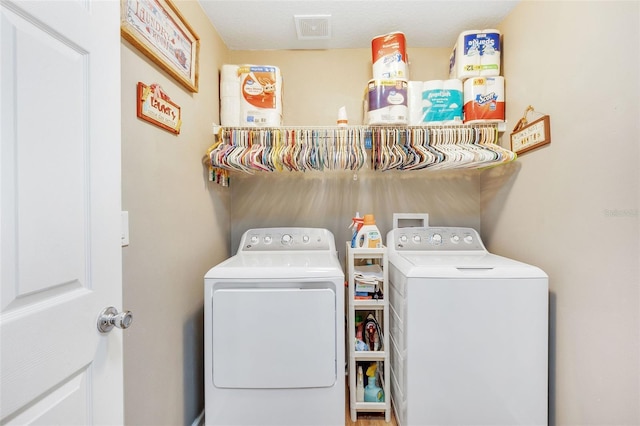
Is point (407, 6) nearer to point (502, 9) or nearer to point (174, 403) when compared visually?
point (502, 9)

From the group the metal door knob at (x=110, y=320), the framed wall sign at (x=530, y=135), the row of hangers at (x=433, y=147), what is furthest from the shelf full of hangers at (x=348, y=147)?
the metal door knob at (x=110, y=320)

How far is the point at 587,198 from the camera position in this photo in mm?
1116

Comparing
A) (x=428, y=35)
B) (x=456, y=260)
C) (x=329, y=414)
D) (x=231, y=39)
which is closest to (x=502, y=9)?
(x=428, y=35)

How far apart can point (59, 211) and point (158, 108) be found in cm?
71

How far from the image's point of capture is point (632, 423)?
38.0 inches

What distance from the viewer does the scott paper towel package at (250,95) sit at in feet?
5.48

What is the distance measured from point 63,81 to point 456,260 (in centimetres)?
168

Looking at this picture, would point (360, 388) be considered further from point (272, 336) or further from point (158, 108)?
point (158, 108)

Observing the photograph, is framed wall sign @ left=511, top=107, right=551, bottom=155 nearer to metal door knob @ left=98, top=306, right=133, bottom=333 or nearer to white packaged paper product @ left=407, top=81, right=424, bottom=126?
white packaged paper product @ left=407, top=81, right=424, bottom=126

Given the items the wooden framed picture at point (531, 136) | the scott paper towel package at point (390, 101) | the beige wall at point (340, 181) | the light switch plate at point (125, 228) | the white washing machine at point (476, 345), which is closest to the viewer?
the light switch plate at point (125, 228)

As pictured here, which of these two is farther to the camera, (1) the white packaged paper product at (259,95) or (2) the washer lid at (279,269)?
(1) the white packaged paper product at (259,95)

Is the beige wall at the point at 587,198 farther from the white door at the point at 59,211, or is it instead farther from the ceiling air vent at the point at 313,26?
the white door at the point at 59,211

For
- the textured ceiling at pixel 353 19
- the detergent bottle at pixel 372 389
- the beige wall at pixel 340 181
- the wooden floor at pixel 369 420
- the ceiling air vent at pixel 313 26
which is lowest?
the wooden floor at pixel 369 420

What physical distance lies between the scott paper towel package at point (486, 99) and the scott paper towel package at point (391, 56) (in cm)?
44
